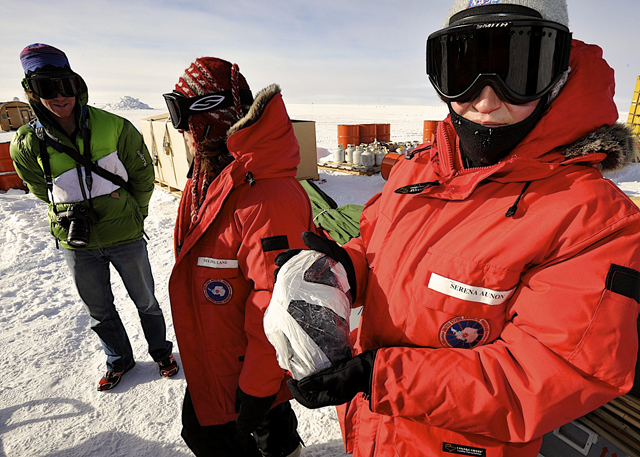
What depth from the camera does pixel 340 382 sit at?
3.07 ft

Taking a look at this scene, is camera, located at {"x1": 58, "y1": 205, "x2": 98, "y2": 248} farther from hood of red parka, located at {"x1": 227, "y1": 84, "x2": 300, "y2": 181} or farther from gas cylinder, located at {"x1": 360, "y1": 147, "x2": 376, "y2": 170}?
gas cylinder, located at {"x1": 360, "y1": 147, "x2": 376, "y2": 170}

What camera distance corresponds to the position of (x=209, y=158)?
5.76ft

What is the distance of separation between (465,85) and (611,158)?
432 millimetres

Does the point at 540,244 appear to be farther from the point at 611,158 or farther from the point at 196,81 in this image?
the point at 196,81

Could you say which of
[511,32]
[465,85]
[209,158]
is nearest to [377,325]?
[465,85]

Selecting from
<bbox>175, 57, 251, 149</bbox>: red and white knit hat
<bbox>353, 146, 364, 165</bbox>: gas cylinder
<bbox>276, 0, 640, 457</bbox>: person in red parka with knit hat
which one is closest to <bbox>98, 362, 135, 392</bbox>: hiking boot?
<bbox>175, 57, 251, 149</bbox>: red and white knit hat

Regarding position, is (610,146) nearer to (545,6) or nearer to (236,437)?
(545,6)

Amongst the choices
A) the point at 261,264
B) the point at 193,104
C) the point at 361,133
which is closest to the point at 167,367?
the point at 261,264

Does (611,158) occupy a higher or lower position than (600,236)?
higher

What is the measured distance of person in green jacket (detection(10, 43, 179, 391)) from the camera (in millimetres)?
2547

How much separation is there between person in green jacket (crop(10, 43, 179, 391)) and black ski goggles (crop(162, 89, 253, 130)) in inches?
56.7

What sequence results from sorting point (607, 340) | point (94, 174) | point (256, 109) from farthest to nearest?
point (94, 174)
point (256, 109)
point (607, 340)

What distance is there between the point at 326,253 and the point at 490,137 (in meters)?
0.62

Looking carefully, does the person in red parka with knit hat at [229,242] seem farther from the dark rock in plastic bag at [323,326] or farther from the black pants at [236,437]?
the dark rock in plastic bag at [323,326]
